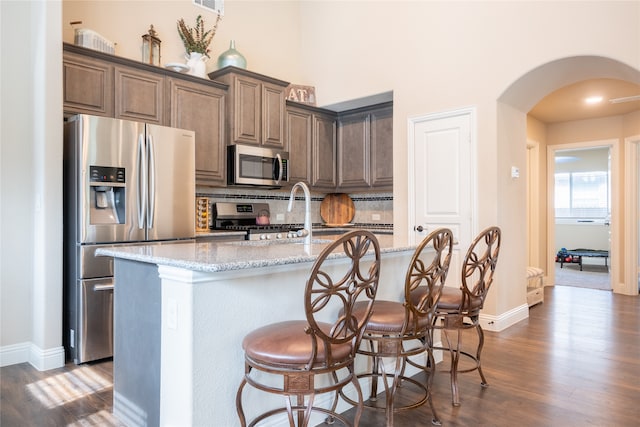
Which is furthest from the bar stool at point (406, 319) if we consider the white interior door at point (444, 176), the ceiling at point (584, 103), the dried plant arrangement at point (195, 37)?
the ceiling at point (584, 103)

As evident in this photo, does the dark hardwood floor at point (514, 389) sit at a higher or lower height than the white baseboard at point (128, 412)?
lower

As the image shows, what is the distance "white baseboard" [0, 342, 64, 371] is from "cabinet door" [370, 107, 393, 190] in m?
3.55

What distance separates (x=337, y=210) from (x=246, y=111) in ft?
6.58

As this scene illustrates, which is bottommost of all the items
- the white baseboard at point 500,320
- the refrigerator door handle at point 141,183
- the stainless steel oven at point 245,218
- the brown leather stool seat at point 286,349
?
the white baseboard at point 500,320

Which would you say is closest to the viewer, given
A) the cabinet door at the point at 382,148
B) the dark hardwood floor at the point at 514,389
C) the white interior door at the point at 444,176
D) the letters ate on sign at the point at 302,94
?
the dark hardwood floor at the point at 514,389

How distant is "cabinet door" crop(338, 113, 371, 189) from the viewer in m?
5.26

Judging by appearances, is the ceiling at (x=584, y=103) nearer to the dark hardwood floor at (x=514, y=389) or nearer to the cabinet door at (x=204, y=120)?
the dark hardwood floor at (x=514, y=389)

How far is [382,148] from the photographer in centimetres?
512

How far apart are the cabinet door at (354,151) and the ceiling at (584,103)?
2.19 meters

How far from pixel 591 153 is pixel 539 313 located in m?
6.97

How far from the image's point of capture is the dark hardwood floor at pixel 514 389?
2.21 m

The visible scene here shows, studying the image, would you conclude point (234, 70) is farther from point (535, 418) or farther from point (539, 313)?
point (539, 313)

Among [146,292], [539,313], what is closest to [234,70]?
[146,292]

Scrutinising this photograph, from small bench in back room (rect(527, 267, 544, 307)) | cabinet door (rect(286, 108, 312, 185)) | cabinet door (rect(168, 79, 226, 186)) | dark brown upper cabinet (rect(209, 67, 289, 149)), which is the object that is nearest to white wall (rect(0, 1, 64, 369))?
cabinet door (rect(168, 79, 226, 186))
